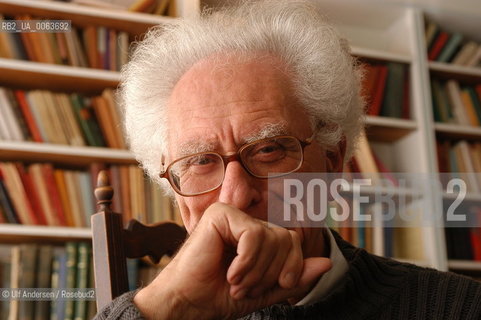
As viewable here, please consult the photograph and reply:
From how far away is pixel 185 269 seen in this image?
84 cm

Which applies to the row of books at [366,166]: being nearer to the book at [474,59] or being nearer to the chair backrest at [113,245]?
the book at [474,59]

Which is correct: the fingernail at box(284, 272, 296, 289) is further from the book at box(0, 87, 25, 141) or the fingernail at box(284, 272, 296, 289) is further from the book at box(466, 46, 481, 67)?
the book at box(466, 46, 481, 67)

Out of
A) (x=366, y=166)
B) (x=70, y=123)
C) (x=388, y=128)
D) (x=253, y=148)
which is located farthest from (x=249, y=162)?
(x=388, y=128)

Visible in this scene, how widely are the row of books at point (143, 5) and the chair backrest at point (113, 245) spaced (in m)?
Result: 1.35

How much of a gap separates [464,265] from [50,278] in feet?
5.56

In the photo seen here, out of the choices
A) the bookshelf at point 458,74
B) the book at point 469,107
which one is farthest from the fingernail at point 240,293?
the book at point 469,107

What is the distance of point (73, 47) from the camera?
230 cm

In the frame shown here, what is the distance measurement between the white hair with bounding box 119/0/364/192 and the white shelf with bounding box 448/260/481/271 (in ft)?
5.04

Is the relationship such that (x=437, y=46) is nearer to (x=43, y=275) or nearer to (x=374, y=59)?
(x=374, y=59)

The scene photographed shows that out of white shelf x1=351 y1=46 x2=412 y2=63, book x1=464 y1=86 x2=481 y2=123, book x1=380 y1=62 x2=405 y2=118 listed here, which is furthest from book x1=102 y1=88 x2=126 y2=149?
book x1=464 y1=86 x2=481 y2=123

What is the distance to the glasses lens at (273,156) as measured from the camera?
1060mm

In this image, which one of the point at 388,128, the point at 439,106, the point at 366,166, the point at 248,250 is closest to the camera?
the point at 248,250

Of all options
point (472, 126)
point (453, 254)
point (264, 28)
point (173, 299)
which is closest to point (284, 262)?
point (173, 299)

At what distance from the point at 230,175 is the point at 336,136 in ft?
0.87
